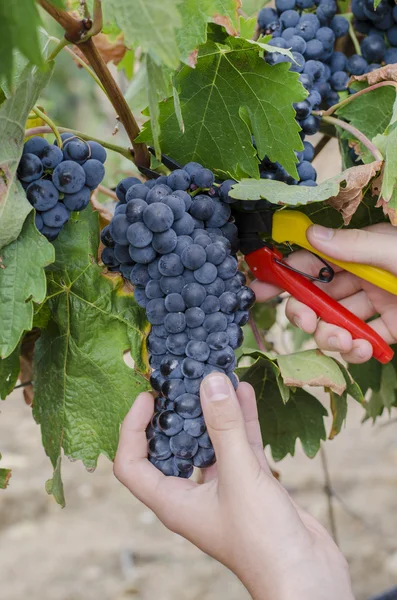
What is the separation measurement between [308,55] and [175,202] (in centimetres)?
33

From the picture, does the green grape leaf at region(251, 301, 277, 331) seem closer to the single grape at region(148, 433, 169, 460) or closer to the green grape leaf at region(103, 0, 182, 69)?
the single grape at region(148, 433, 169, 460)

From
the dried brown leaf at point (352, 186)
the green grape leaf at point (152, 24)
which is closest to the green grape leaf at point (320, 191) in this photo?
the dried brown leaf at point (352, 186)

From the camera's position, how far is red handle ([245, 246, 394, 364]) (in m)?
0.79

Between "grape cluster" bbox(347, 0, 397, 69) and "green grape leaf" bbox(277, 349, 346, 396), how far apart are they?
0.39 meters

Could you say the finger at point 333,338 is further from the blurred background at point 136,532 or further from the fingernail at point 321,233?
the blurred background at point 136,532

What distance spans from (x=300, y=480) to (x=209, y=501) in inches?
86.5

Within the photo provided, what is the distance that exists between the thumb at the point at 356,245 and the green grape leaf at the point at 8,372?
36 cm

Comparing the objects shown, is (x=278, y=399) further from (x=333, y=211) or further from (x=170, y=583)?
(x=170, y=583)

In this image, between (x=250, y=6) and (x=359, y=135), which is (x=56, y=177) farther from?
(x=250, y=6)

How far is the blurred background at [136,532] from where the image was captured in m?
2.23

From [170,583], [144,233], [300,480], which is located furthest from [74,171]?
[300,480]

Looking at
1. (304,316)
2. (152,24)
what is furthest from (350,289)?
(152,24)

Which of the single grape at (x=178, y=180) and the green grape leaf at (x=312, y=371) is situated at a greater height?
the single grape at (x=178, y=180)

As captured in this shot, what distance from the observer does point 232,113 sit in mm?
731
